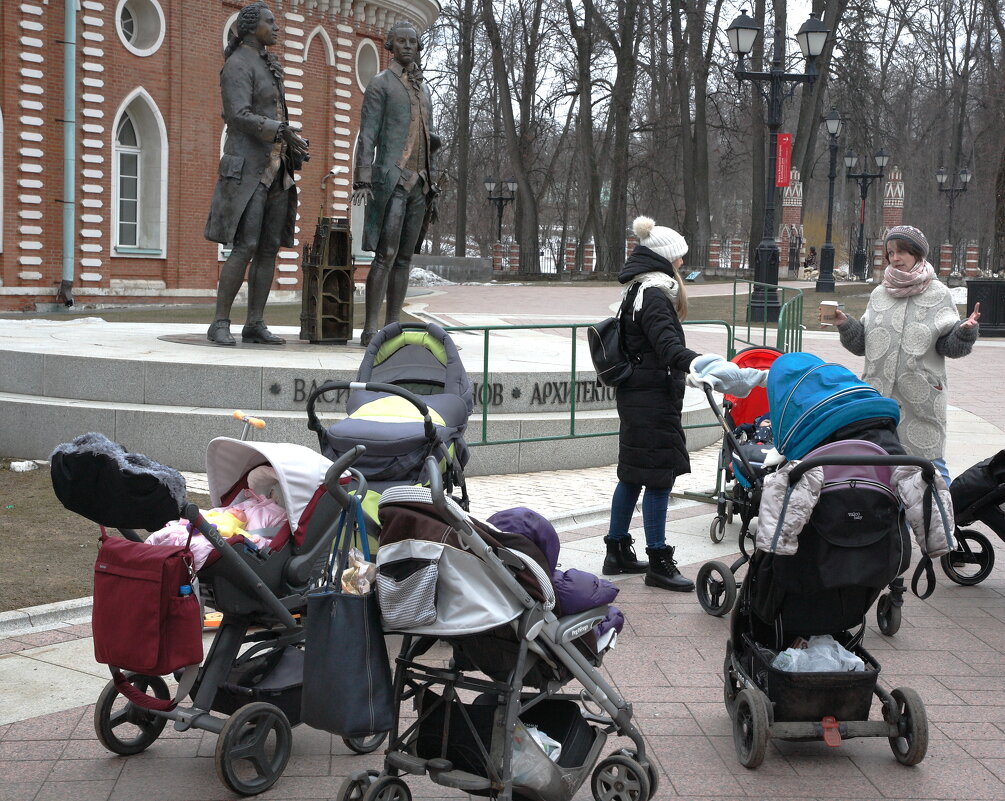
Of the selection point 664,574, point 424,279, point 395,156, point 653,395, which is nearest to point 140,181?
point 424,279

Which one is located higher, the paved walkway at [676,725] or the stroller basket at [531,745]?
the stroller basket at [531,745]

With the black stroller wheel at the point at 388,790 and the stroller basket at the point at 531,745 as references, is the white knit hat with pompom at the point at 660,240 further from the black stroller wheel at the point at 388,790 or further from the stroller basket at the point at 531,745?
the black stroller wheel at the point at 388,790

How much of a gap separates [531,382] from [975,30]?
54922mm

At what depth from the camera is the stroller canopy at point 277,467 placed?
468 centimetres

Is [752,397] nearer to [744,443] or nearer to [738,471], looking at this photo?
[744,443]

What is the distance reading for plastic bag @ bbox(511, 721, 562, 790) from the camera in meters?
3.84

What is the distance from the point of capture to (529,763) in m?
3.87

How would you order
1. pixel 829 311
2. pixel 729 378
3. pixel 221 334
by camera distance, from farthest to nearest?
pixel 221 334 → pixel 829 311 → pixel 729 378

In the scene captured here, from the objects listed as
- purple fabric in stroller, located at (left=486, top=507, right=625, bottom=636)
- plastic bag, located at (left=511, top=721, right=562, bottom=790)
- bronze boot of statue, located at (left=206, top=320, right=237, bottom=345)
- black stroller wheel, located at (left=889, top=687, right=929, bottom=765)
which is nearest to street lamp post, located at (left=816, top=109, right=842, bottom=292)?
bronze boot of statue, located at (left=206, top=320, right=237, bottom=345)

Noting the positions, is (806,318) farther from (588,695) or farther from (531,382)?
(588,695)

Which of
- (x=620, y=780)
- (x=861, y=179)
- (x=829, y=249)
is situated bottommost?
(x=620, y=780)

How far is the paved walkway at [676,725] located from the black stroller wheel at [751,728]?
0.07m

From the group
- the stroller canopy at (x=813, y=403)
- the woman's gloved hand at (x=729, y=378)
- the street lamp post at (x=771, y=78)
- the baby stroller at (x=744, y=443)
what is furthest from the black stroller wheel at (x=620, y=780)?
the street lamp post at (x=771, y=78)

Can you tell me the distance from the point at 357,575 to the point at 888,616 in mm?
2944
